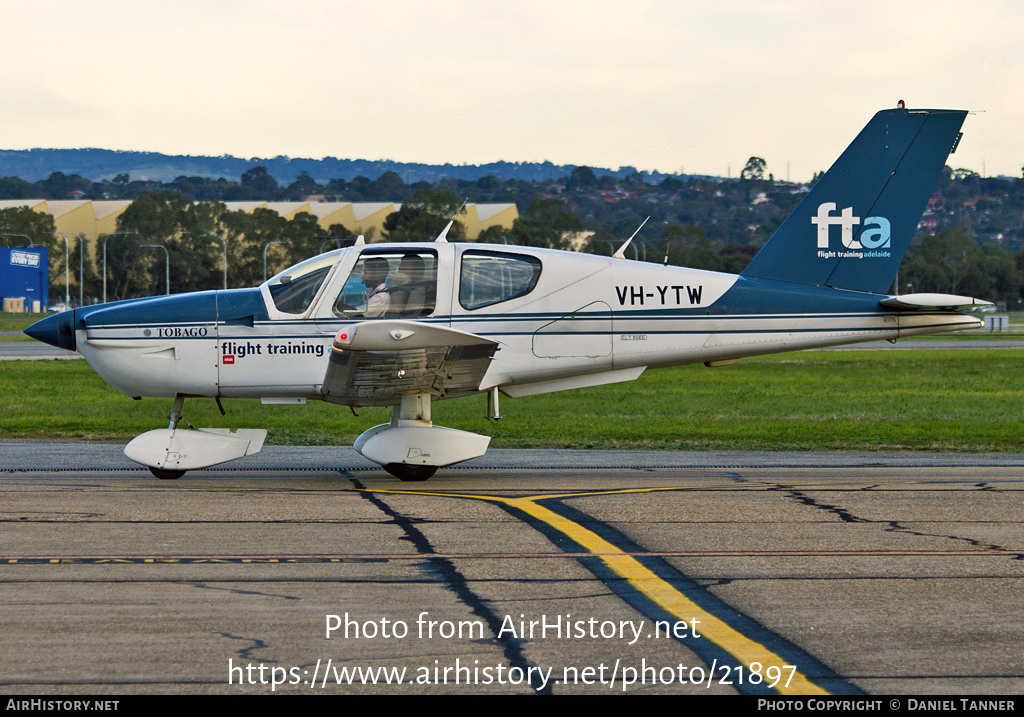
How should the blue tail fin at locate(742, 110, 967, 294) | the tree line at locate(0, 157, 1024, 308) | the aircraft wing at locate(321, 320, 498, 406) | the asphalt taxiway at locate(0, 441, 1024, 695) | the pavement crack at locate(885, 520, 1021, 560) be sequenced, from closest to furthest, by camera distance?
the asphalt taxiway at locate(0, 441, 1024, 695)
the pavement crack at locate(885, 520, 1021, 560)
the aircraft wing at locate(321, 320, 498, 406)
the blue tail fin at locate(742, 110, 967, 294)
the tree line at locate(0, 157, 1024, 308)

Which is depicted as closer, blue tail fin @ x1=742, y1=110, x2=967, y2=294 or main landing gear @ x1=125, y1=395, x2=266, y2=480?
main landing gear @ x1=125, y1=395, x2=266, y2=480

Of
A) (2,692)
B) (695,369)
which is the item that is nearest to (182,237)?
(695,369)

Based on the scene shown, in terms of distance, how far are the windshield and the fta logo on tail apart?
5483 millimetres

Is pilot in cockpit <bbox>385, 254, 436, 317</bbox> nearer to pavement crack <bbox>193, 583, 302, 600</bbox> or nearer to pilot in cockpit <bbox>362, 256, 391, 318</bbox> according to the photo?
pilot in cockpit <bbox>362, 256, 391, 318</bbox>

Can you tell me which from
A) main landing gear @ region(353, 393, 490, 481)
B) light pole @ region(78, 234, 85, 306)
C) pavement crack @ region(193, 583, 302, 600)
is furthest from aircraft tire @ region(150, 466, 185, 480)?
light pole @ region(78, 234, 85, 306)

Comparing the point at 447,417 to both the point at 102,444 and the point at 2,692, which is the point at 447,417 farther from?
the point at 2,692

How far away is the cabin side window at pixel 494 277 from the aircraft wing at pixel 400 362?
689mm

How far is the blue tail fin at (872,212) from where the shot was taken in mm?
12500

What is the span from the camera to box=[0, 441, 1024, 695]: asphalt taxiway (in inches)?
214

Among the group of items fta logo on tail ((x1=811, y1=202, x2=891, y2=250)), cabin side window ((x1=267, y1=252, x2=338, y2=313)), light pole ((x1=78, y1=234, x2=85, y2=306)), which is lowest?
light pole ((x1=78, y1=234, x2=85, y2=306))

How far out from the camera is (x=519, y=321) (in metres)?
11.8

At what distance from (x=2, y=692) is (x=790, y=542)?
576 cm

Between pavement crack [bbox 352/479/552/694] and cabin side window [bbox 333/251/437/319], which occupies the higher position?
cabin side window [bbox 333/251/437/319]

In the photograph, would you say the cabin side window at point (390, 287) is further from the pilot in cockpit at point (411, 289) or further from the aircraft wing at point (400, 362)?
the aircraft wing at point (400, 362)
